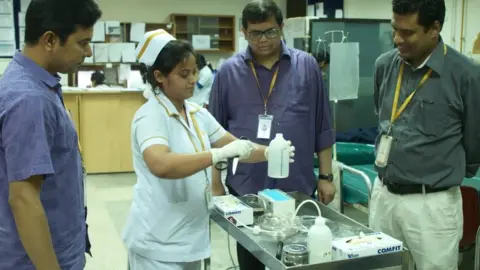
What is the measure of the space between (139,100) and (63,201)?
4.91m

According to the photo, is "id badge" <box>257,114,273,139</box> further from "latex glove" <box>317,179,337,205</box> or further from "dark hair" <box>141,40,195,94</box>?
"dark hair" <box>141,40,195,94</box>

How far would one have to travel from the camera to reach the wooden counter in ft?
19.3

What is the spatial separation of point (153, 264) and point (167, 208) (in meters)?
0.19

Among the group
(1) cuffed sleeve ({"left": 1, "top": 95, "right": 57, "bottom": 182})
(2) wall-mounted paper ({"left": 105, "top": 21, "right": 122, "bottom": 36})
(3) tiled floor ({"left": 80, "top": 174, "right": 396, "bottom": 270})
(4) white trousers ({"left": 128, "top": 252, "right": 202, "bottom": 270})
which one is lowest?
Answer: (3) tiled floor ({"left": 80, "top": 174, "right": 396, "bottom": 270})

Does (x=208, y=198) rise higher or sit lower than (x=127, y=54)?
lower

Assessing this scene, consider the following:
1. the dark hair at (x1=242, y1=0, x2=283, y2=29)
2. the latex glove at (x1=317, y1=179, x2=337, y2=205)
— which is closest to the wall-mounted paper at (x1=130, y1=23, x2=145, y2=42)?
the dark hair at (x1=242, y1=0, x2=283, y2=29)

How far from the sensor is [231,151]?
164 centimetres

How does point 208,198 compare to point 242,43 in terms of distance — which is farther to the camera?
point 242,43

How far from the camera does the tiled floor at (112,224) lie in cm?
347

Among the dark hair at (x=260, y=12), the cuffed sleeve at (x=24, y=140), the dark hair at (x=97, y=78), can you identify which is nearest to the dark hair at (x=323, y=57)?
the dark hair at (x=260, y=12)

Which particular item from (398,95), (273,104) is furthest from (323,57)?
(398,95)

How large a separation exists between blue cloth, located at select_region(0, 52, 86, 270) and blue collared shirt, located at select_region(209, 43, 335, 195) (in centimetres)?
94

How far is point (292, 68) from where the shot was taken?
2.24m

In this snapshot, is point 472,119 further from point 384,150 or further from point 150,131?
point 150,131
